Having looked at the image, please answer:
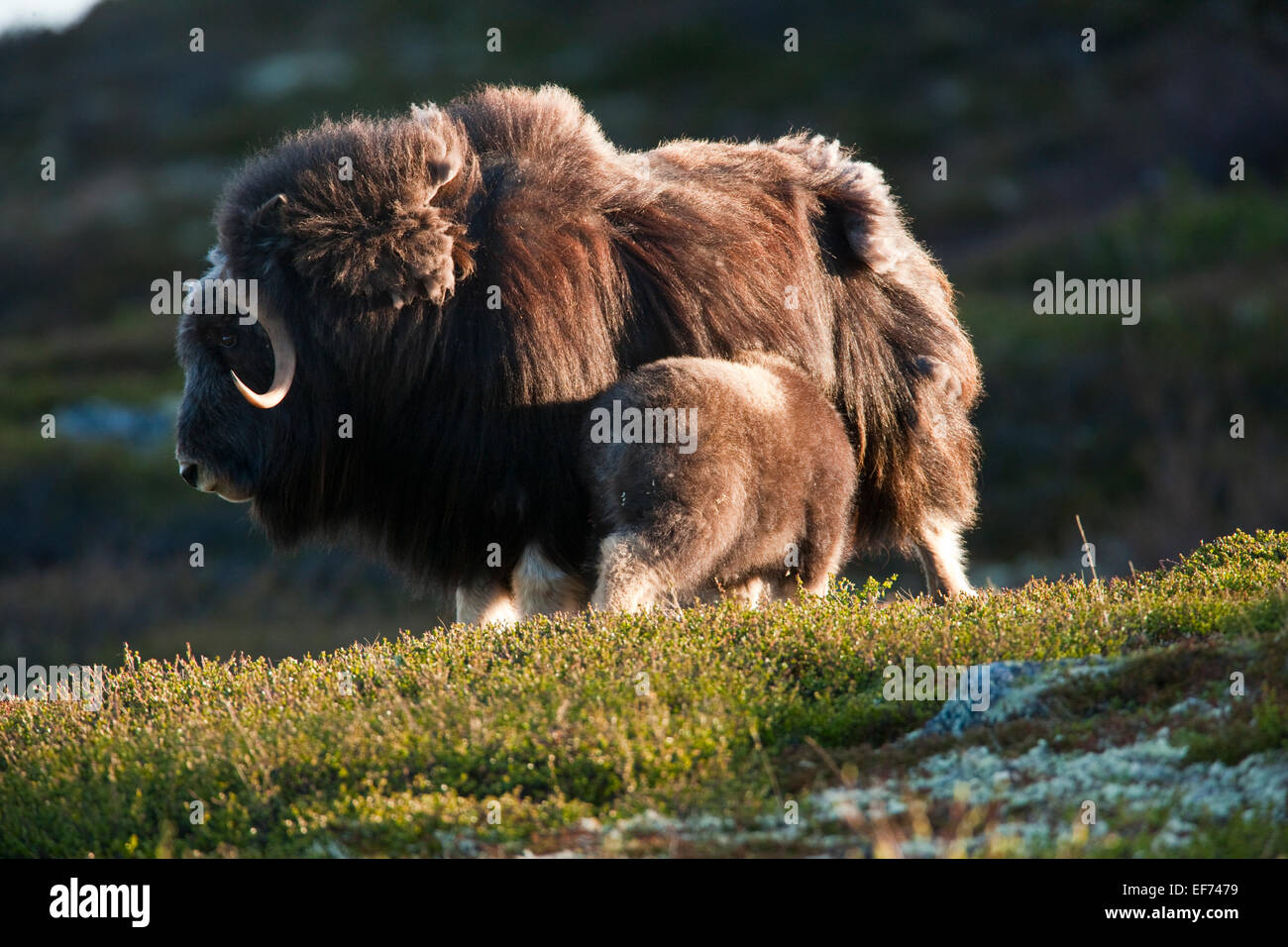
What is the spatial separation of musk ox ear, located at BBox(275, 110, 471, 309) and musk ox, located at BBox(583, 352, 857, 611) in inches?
26.9

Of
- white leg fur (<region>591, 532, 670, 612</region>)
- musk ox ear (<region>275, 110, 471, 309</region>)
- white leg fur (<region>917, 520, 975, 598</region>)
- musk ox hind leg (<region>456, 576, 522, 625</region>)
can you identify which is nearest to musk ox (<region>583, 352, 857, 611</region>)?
white leg fur (<region>591, 532, 670, 612</region>)

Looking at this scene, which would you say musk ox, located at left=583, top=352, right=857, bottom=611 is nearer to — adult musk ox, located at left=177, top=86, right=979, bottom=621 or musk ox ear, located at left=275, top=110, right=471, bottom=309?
adult musk ox, located at left=177, top=86, right=979, bottom=621

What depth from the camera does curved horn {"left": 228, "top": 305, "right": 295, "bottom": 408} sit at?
15.3 ft

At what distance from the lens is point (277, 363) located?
4.70 m

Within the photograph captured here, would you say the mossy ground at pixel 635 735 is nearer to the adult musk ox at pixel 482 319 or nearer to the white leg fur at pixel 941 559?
the adult musk ox at pixel 482 319

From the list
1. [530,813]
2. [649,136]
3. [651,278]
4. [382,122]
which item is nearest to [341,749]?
[530,813]

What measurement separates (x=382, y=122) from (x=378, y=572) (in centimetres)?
1745

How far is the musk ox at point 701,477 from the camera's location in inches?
171

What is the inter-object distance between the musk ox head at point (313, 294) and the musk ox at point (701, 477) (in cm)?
73

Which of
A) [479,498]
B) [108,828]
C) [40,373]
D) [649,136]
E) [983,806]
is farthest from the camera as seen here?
[649,136]

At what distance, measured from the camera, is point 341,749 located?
3.65m

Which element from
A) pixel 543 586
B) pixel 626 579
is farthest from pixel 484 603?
pixel 626 579

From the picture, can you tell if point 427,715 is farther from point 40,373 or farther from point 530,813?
point 40,373

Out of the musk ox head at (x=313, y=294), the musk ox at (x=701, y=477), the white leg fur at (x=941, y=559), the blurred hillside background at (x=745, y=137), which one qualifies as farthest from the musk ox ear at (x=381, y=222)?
the blurred hillside background at (x=745, y=137)
